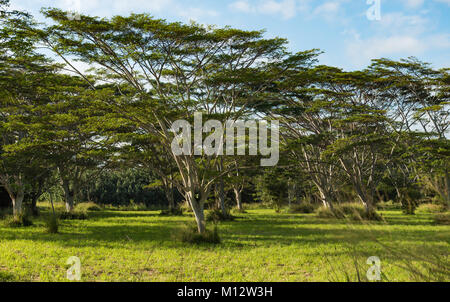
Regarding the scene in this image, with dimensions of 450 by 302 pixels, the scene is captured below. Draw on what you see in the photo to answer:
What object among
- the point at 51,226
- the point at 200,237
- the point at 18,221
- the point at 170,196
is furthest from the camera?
the point at 170,196

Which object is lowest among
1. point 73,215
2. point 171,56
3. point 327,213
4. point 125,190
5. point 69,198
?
point 73,215

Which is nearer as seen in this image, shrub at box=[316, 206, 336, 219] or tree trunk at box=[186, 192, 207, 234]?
shrub at box=[316, 206, 336, 219]

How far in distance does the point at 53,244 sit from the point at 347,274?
9.69m

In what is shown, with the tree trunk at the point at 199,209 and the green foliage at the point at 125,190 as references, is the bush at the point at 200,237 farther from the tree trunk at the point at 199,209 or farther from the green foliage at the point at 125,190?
the green foliage at the point at 125,190

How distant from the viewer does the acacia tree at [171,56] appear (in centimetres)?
1078

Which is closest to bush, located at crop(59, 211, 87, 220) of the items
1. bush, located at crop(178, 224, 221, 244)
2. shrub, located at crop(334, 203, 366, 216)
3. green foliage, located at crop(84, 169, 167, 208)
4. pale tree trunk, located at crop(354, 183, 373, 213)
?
bush, located at crop(178, 224, 221, 244)

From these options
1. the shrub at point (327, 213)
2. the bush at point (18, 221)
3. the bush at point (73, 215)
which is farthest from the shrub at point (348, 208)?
the bush at point (73, 215)

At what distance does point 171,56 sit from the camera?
12.1 metres

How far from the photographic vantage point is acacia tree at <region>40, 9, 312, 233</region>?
424 inches

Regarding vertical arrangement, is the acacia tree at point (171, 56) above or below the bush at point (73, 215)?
above

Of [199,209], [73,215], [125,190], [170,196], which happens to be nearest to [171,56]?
[199,209]

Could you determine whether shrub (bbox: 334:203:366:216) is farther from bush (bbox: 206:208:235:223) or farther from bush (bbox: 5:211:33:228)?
bush (bbox: 206:208:235:223)

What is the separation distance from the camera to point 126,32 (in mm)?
11008

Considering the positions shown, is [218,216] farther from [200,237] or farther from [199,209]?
[200,237]
